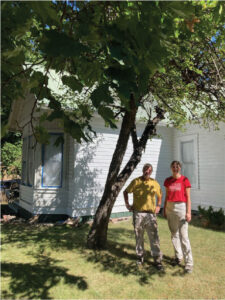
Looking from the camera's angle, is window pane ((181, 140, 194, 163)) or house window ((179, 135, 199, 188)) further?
window pane ((181, 140, 194, 163))

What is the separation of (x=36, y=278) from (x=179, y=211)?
9.76 ft

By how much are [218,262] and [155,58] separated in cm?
516

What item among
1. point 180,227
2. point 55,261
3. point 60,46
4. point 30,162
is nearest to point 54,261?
point 55,261

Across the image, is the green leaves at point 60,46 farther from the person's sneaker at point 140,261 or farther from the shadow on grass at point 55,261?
the person's sneaker at point 140,261

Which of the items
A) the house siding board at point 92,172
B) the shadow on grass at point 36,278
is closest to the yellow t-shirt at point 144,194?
the shadow on grass at point 36,278

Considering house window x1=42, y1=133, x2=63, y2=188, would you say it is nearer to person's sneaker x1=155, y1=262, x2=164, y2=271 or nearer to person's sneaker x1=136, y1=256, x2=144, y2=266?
person's sneaker x1=136, y1=256, x2=144, y2=266

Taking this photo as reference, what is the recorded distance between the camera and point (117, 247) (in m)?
6.36

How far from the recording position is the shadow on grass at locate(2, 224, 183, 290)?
438 centimetres

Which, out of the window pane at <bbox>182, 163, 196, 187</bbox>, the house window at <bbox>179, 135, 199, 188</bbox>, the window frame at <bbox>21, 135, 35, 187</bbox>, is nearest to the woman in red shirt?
the house window at <bbox>179, 135, 199, 188</bbox>

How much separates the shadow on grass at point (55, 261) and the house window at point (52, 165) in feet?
5.50

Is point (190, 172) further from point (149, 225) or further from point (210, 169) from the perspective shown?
point (149, 225)

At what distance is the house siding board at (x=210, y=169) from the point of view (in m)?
9.43

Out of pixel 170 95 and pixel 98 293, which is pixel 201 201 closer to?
pixel 170 95

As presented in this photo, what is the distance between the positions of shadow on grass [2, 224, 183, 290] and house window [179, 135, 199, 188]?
158 inches
